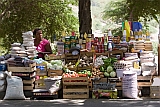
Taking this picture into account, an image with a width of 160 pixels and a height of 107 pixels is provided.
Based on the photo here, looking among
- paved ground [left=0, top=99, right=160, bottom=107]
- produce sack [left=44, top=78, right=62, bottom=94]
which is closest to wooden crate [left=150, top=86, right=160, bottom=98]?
paved ground [left=0, top=99, right=160, bottom=107]

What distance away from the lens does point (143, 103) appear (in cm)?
821

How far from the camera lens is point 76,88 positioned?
346 inches

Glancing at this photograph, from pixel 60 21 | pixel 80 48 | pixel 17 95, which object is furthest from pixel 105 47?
pixel 60 21

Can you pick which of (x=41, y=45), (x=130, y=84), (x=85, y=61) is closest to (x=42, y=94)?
(x=85, y=61)

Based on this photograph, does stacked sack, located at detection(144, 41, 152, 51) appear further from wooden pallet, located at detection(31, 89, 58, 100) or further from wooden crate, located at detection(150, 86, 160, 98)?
wooden pallet, located at detection(31, 89, 58, 100)

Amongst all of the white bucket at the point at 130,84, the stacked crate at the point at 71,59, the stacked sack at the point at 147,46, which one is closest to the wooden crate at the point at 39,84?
the stacked crate at the point at 71,59

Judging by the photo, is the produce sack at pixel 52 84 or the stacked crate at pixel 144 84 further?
the stacked crate at pixel 144 84

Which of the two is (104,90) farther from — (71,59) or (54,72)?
(71,59)

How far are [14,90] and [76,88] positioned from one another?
4.74ft

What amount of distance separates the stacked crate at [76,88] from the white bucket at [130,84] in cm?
88

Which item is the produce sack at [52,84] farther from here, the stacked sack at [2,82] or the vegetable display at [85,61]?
the stacked sack at [2,82]

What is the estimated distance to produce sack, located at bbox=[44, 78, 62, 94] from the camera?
8.67 m

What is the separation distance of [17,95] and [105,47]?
8.61 feet

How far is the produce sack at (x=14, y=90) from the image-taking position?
8.70 metres
